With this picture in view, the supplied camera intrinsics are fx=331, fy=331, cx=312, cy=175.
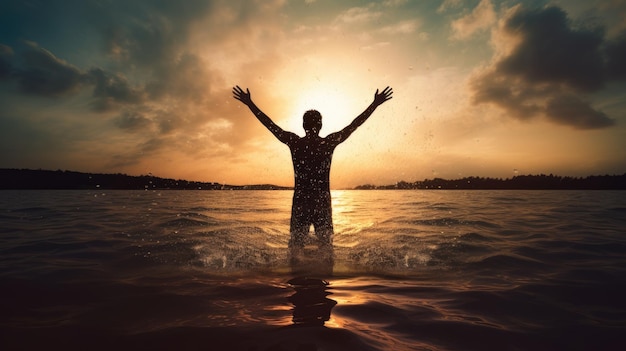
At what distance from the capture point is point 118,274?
5.05 m

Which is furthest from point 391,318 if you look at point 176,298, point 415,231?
point 415,231

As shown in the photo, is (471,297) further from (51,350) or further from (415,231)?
(415,231)

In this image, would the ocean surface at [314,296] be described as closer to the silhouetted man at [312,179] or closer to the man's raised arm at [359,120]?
the silhouetted man at [312,179]

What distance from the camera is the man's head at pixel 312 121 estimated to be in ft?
19.7

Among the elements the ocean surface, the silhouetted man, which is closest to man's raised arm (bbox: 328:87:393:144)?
the silhouetted man

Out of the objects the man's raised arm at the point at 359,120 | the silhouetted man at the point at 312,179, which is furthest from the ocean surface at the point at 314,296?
the man's raised arm at the point at 359,120

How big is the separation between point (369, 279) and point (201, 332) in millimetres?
2758

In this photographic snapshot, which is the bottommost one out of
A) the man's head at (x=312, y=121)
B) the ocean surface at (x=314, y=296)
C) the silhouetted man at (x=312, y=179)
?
the ocean surface at (x=314, y=296)

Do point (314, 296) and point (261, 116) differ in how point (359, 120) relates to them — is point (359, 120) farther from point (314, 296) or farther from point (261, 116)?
point (314, 296)

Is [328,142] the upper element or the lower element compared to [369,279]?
upper

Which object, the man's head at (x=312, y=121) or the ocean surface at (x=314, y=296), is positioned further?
the man's head at (x=312, y=121)

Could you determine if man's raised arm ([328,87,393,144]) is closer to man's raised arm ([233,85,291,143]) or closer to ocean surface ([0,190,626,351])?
man's raised arm ([233,85,291,143])

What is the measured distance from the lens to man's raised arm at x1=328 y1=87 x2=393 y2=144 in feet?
20.1

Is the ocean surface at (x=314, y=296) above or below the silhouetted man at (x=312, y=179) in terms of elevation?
below
